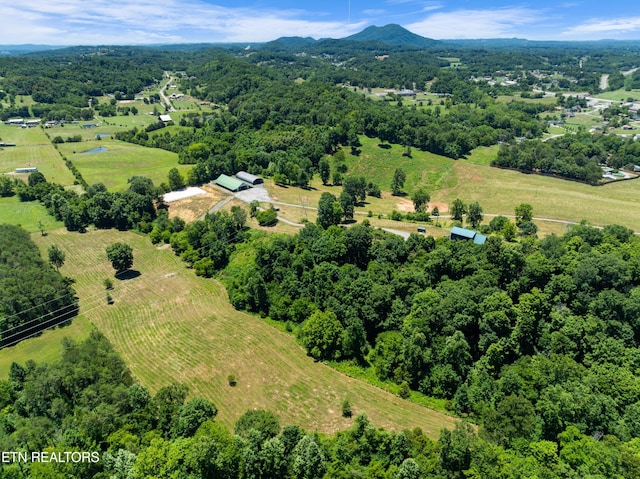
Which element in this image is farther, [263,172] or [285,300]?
[263,172]

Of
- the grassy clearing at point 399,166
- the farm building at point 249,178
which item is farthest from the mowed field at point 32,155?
the grassy clearing at point 399,166

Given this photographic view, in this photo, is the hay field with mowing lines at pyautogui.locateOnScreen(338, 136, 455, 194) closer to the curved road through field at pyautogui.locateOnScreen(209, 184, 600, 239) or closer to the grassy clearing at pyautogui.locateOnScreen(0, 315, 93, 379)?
the curved road through field at pyautogui.locateOnScreen(209, 184, 600, 239)

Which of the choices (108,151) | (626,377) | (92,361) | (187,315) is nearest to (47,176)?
(108,151)

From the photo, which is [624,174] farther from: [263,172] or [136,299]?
[136,299]

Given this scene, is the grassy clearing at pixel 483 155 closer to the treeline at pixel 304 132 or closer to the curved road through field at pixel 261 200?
the treeline at pixel 304 132

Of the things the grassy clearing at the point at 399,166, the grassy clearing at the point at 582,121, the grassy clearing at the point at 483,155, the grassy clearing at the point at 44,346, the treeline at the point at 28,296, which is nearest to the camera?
the grassy clearing at the point at 44,346

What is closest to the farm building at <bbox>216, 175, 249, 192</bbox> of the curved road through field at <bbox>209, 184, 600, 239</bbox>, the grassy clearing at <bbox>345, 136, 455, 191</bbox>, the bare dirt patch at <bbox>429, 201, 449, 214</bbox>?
the curved road through field at <bbox>209, 184, 600, 239</bbox>
